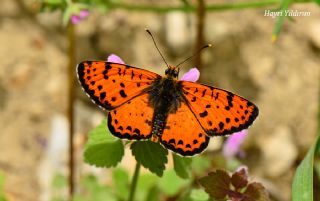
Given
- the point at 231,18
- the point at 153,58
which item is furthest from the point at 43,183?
the point at 231,18

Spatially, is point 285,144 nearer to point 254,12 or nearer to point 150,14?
point 254,12

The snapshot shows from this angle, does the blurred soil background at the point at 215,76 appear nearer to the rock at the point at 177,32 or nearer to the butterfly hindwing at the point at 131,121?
the rock at the point at 177,32

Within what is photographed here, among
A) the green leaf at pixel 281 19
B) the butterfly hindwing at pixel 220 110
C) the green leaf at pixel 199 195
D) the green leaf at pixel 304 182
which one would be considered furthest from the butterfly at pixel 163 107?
the green leaf at pixel 281 19

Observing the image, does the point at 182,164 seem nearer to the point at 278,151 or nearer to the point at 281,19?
the point at 281,19

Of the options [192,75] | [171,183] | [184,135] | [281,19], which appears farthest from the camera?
[171,183]

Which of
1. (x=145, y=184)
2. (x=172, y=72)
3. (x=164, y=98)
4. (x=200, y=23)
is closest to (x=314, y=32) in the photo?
(x=200, y=23)

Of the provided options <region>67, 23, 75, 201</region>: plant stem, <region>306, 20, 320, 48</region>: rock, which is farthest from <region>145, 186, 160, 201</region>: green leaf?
<region>306, 20, 320, 48</region>: rock

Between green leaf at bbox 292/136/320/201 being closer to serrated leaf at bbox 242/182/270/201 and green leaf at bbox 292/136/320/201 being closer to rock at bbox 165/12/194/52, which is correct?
serrated leaf at bbox 242/182/270/201
